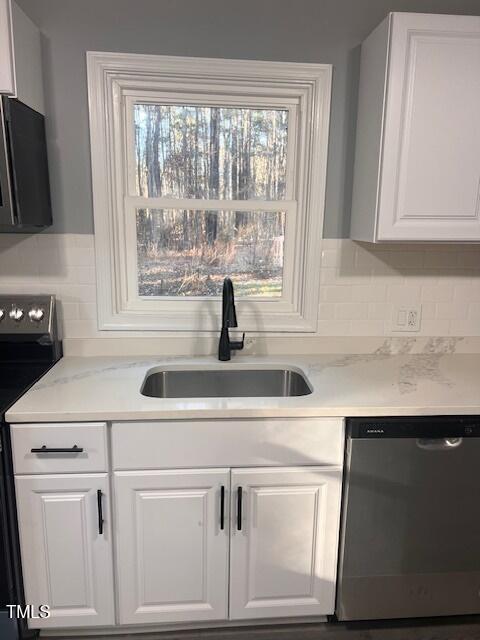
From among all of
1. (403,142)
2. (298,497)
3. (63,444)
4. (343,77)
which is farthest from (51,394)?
(343,77)

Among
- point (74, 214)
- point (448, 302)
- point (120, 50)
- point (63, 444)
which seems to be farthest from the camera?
point (448, 302)

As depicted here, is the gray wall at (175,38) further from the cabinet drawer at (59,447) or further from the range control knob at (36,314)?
the cabinet drawer at (59,447)

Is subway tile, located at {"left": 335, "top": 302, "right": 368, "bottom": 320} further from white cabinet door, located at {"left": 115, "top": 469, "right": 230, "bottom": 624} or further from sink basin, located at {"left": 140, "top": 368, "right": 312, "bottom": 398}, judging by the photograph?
white cabinet door, located at {"left": 115, "top": 469, "right": 230, "bottom": 624}

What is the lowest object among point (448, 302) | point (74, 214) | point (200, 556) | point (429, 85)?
point (200, 556)

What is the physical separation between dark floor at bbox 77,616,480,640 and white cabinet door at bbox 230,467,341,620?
9 centimetres

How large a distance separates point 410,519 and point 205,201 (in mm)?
1501

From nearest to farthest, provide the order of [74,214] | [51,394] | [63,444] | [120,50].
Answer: [63,444] < [51,394] < [120,50] < [74,214]

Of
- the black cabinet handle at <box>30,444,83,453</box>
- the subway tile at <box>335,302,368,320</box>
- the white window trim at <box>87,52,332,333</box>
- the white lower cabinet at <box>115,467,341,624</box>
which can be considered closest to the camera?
the black cabinet handle at <box>30,444,83,453</box>

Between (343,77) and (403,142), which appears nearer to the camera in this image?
(403,142)

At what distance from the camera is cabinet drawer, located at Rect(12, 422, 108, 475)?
147 centimetres

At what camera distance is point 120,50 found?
6.00ft

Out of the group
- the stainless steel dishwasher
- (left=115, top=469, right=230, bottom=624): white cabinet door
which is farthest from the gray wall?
the stainless steel dishwasher

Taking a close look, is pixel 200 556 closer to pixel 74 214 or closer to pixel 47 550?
pixel 47 550

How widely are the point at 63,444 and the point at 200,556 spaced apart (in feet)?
2.07
